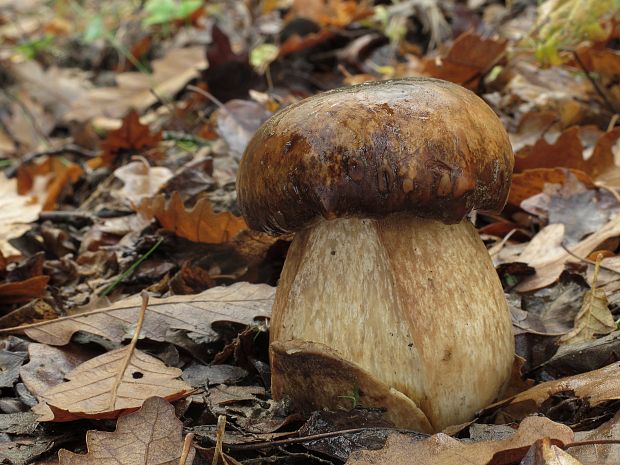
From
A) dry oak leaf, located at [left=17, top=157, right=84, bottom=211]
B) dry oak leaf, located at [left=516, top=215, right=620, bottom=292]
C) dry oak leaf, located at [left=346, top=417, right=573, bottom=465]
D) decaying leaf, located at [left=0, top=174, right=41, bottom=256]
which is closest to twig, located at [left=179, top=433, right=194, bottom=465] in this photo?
dry oak leaf, located at [left=346, top=417, right=573, bottom=465]

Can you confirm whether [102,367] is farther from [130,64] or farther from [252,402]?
[130,64]

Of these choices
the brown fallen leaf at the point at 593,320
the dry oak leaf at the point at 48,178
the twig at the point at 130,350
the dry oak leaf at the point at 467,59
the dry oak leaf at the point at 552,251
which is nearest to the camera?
the twig at the point at 130,350

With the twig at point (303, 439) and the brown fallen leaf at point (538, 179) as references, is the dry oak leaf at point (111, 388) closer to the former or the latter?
the twig at point (303, 439)

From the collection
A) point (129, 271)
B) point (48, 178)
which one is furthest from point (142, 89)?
point (129, 271)

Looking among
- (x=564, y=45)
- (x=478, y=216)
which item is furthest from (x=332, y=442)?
(x=564, y=45)

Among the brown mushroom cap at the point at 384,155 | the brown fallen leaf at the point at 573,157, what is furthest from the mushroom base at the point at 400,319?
the brown fallen leaf at the point at 573,157

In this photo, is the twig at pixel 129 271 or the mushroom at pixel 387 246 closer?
the mushroom at pixel 387 246
